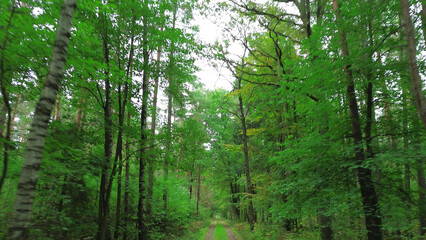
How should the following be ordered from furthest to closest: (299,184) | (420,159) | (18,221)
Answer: (299,184), (420,159), (18,221)

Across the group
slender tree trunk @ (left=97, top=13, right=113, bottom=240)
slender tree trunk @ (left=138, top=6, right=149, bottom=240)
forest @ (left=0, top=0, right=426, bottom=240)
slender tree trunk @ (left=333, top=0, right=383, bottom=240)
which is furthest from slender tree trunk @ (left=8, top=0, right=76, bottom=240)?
slender tree trunk @ (left=333, top=0, right=383, bottom=240)

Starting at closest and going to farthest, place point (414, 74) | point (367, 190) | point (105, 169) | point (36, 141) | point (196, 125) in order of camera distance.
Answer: point (36, 141) → point (414, 74) → point (367, 190) → point (105, 169) → point (196, 125)

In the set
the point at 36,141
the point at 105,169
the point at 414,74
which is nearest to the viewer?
the point at 36,141

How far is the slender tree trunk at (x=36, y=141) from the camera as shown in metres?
2.35

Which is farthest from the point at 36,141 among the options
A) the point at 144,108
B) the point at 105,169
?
the point at 144,108

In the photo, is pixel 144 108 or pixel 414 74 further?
pixel 144 108

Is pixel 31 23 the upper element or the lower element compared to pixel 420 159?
upper

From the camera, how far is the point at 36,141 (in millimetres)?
2537

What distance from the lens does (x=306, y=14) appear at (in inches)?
281

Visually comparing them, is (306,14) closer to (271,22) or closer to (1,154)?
(271,22)

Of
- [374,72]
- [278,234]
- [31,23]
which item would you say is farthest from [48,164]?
[278,234]

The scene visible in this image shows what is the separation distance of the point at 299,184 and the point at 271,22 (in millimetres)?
6463

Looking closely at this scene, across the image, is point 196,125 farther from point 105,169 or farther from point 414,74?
point 414,74

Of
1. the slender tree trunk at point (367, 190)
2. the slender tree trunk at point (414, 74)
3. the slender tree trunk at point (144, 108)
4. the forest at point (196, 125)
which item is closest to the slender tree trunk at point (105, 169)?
the forest at point (196, 125)
